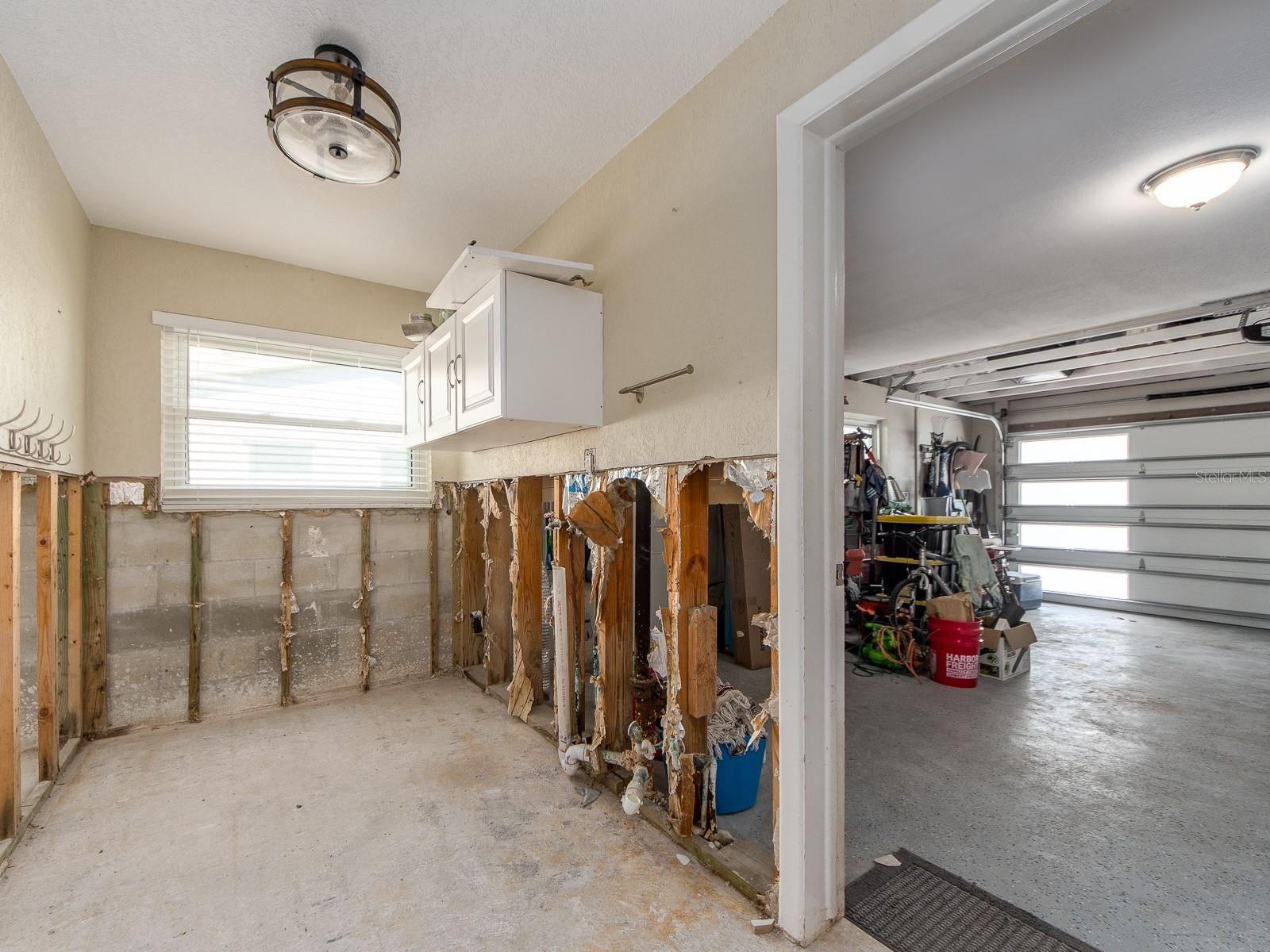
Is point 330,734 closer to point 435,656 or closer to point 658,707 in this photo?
point 435,656

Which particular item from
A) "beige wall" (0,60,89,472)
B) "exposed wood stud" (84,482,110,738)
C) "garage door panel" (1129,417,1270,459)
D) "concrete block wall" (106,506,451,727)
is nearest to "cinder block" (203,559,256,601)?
"concrete block wall" (106,506,451,727)

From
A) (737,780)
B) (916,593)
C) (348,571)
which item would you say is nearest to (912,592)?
(916,593)

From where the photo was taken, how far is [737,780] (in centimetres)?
218

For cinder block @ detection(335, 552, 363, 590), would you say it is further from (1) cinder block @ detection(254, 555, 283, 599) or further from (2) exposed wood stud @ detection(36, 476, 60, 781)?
(2) exposed wood stud @ detection(36, 476, 60, 781)

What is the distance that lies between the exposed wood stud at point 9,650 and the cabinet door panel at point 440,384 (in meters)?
1.47

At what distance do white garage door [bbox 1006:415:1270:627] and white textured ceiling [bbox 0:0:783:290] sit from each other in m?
7.11

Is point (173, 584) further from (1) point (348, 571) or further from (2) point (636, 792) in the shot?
(2) point (636, 792)

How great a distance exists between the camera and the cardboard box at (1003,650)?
13.0 ft

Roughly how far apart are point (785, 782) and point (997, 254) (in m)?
3.01

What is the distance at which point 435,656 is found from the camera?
12.6ft

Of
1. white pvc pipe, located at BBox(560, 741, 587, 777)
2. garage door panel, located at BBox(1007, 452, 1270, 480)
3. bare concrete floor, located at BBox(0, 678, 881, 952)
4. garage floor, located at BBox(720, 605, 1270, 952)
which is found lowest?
garage floor, located at BBox(720, 605, 1270, 952)

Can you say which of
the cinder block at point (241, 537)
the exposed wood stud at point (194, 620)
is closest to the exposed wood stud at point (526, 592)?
the cinder block at point (241, 537)

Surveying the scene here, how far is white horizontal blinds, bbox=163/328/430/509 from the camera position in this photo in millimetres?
3174

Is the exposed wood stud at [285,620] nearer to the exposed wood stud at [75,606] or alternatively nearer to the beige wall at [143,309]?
the beige wall at [143,309]
